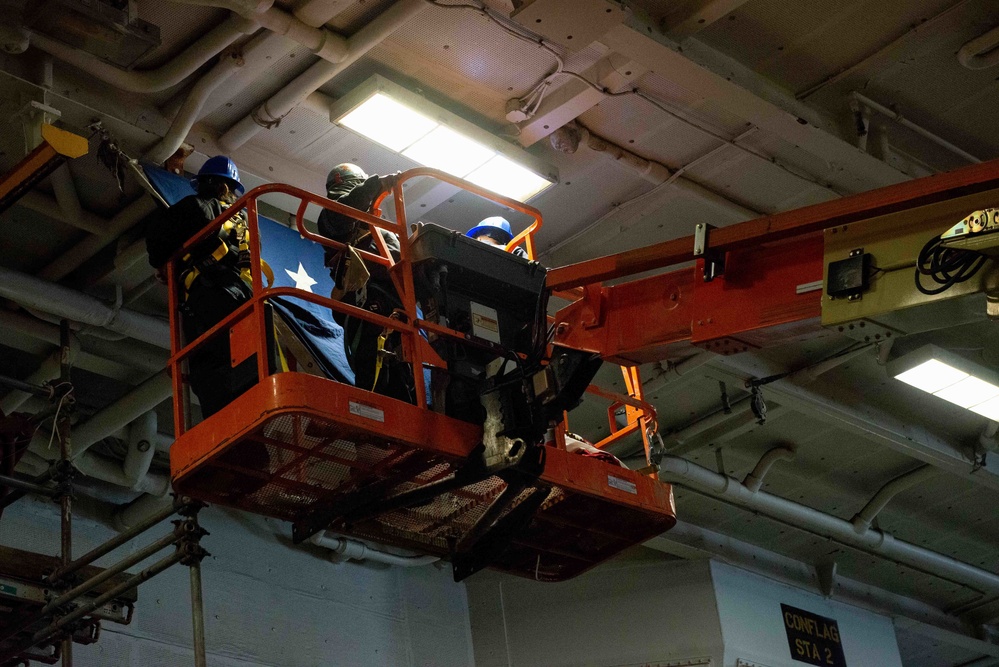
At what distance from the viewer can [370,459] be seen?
787 centimetres

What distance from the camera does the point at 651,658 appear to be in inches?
578

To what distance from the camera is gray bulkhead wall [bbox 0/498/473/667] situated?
11578 mm

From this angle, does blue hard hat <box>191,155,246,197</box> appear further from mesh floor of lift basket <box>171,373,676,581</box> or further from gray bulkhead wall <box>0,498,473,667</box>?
gray bulkhead wall <box>0,498,473,667</box>

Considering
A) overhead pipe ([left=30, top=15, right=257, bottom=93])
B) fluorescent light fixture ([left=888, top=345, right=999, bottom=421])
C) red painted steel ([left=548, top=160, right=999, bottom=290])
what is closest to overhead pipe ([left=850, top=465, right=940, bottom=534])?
fluorescent light fixture ([left=888, top=345, right=999, bottom=421])

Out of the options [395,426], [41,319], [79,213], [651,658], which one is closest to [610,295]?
[395,426]

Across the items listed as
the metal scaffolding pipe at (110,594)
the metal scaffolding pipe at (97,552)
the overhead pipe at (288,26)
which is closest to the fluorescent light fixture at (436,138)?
the overhead pipe at (288,26)

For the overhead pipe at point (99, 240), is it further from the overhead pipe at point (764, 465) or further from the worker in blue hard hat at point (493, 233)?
the overhead pipe at point (764, 465)

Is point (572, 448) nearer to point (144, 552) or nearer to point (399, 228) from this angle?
point (399, 228)

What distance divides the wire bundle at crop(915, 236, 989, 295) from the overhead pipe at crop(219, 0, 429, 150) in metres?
3.96

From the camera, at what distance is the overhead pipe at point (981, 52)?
9594mm

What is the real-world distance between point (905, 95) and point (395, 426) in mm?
5443

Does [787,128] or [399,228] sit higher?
[787,128]

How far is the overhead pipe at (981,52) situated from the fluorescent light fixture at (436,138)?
3.28 m

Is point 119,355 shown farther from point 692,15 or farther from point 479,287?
point 692,15
